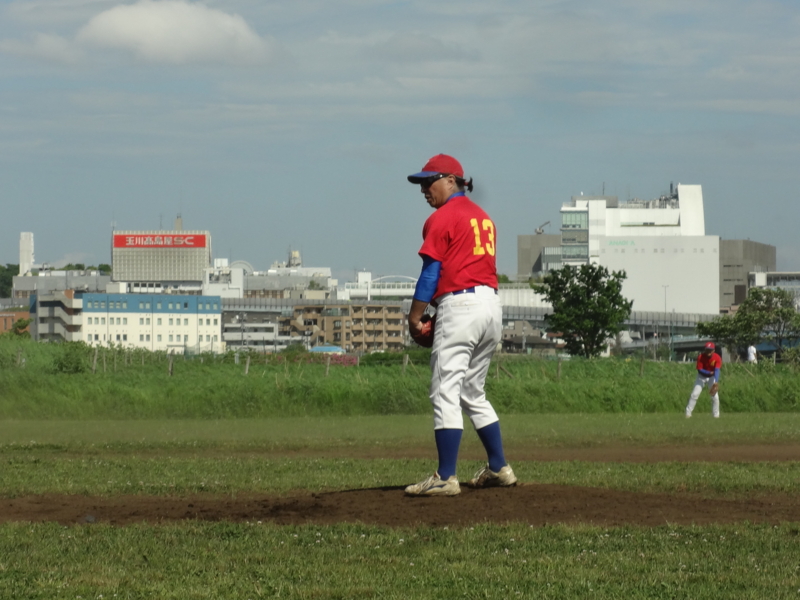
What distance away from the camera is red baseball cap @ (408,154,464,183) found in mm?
8414

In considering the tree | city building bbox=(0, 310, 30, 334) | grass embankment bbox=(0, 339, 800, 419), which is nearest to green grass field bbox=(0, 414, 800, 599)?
grass embankment bbox=(0, 339, 800, 419)

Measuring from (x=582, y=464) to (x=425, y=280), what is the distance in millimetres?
4985

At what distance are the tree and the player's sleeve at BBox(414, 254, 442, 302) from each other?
62265 mm

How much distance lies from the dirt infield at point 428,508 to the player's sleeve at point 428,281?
1.37 meters

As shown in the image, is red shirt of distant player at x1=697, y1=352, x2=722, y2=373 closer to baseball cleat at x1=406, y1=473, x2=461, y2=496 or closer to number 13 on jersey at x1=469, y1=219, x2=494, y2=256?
number 13 on jersey at x1=469, y1=219, x2=494, y2=256

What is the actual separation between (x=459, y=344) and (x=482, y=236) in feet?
2.56

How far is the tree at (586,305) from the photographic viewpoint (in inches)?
2768

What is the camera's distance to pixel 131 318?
18012 cm

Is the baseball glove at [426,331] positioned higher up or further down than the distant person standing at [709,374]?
higher up

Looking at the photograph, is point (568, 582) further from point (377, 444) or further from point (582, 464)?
point (377, 444)

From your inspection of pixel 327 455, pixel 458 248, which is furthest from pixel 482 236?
pixel 327 455

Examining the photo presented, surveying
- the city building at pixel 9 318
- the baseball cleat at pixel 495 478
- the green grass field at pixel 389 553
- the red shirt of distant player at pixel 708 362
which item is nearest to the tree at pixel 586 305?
the red shirt of distant player at pixel 708 362

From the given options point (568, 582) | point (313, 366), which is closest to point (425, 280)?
point (568, 582)

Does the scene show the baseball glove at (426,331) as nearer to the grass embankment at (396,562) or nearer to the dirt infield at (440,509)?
the dirt infield at (440,509)
